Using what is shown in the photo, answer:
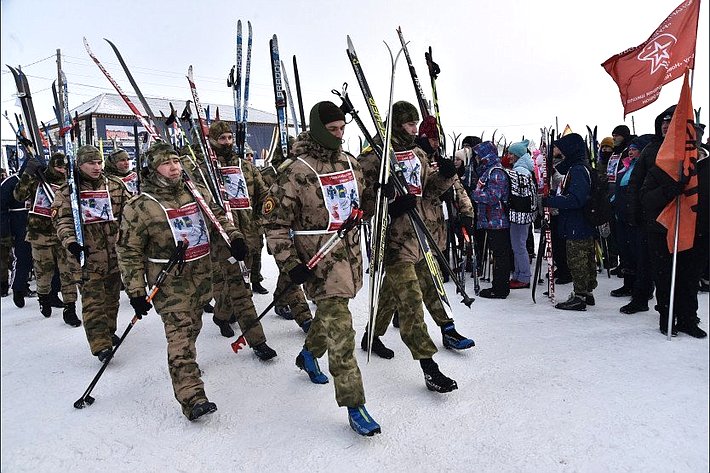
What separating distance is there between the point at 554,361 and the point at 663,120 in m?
2.38

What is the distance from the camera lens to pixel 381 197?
321 centimetres

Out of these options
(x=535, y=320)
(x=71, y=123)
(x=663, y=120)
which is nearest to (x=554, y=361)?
(x=535, y=320)

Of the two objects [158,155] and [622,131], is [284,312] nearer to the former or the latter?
[158,155]

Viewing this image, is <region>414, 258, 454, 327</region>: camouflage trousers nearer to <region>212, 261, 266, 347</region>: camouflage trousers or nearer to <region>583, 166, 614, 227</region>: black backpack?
<region>212, 261, 266, 347</region>: camouflage trousers

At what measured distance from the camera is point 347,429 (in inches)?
113

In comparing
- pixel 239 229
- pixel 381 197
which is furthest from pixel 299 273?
pixel 239 229

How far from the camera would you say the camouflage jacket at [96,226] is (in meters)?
4.29

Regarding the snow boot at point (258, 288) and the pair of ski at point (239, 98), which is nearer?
the pair of ski at point (239, 98)

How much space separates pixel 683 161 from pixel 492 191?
216 cm

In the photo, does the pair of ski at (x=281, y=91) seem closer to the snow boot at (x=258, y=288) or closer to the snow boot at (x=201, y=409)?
the snow boot at (x=258, y=288)

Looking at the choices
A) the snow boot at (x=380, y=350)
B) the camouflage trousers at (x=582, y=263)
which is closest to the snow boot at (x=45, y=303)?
the snow boot at (x=380, y=350)

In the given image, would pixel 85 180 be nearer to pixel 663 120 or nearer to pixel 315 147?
pixel 315 147

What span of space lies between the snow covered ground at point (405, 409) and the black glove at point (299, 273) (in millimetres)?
952

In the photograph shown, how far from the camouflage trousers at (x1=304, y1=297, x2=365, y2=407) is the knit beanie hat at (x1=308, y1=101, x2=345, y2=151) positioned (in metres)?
1.00
